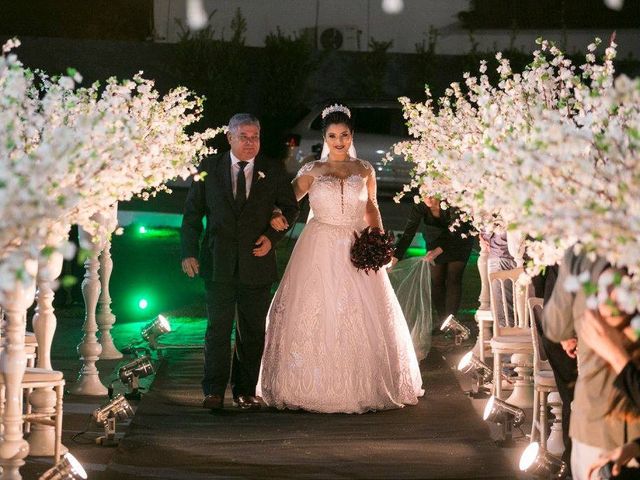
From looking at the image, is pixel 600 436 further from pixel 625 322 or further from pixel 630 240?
pixel 630 240

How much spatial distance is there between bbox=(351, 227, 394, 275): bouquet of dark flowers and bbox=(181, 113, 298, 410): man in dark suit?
0.49 metres

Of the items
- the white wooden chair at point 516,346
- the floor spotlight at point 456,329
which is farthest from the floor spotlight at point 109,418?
the floor spotlight at point 456,329

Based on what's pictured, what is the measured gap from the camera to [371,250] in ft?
28.6

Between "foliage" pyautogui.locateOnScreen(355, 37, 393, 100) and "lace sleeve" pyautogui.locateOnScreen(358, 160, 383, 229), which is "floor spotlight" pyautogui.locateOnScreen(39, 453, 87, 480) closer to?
"lace sleeve" pyautogui.locateOnScreen(358, 160, 383, 229)

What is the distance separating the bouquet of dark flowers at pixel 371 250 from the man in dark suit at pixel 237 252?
0.49 metres

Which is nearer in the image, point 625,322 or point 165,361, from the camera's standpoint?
point 625,322

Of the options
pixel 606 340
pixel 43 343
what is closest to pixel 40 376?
pixel 43 343

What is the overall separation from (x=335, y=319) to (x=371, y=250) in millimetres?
512

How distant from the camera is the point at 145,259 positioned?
17.0m

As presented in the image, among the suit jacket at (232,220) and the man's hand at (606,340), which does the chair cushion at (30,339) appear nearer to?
the suit jacket at (232,220)

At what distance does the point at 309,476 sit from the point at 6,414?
1683 millimetres

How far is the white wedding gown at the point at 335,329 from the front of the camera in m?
8.53

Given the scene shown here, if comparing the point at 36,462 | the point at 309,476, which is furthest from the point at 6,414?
the point at 309,476

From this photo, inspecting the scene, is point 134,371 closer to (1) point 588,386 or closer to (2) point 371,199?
(2) point 371,199
